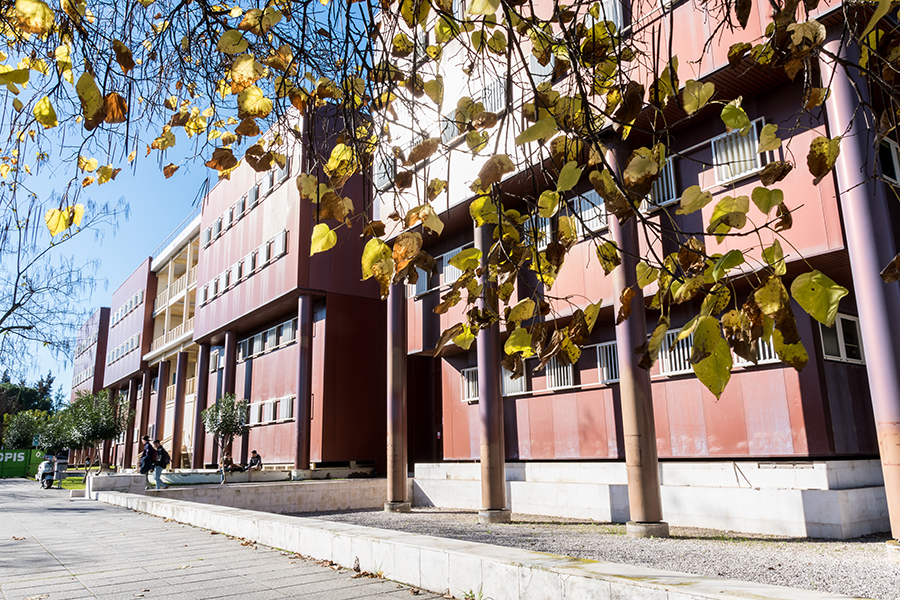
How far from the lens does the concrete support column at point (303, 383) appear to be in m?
24.3

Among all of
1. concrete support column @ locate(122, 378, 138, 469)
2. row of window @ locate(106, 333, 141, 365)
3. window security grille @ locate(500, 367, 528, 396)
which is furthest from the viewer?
concrete support column @ locate(122, 378, 138, 469)

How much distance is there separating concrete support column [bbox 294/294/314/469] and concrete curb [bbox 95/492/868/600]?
16100 millimetres

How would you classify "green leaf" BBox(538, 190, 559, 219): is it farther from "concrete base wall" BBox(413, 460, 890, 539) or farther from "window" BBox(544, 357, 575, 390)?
"window" BBox(544, 357, 575, 390)

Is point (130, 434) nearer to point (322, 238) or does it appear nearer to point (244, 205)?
point (244, 205)

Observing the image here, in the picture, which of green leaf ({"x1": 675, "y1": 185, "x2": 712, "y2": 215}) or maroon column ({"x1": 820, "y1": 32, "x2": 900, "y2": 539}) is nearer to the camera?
green leaf ({"x1": 675, "y1": 185, "x2": 712, "y2": 215})

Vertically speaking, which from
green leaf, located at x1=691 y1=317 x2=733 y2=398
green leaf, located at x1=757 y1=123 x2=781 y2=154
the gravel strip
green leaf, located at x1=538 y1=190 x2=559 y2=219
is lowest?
the gravel strip

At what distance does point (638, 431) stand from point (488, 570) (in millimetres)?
6923

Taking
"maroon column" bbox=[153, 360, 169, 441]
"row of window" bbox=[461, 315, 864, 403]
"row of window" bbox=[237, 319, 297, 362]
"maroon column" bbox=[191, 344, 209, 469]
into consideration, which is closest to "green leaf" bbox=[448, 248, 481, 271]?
"row of window" bbox=[461, 315, 864, 403]

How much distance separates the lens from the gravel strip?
7430mm

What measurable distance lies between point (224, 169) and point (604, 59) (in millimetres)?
2313

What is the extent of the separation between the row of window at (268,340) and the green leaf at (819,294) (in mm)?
25771

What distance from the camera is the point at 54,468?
30.0 meters

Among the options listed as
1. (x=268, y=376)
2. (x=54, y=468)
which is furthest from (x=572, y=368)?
(x=54, y=468)

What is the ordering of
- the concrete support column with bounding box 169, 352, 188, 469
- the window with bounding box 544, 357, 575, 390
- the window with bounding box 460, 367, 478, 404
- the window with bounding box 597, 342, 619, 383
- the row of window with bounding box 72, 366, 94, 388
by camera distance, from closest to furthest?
the window with bounding box 597, 342, 619, 383
the window with bounding box 544, 357, 575, 390
the window with bounding box 460, 367, 478, 404
the concrete support column with bounding box 169, 352, 188, 469
the row of window with bounding box 72, 366, 94, 388
